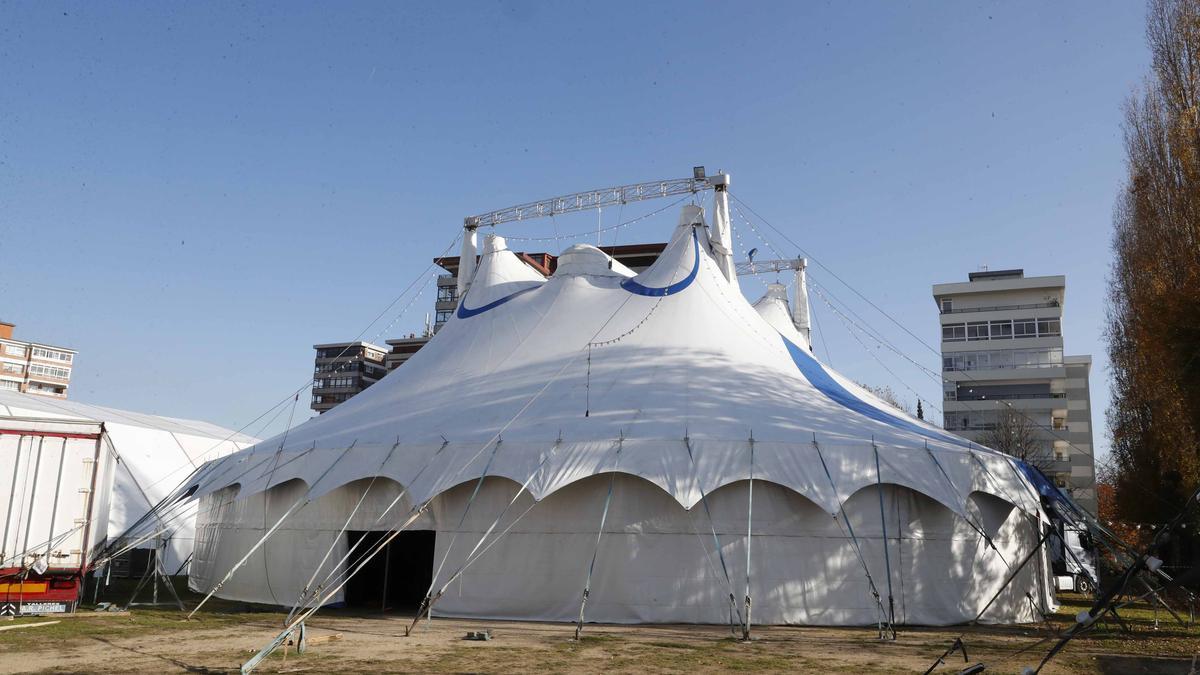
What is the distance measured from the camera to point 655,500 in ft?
39.3

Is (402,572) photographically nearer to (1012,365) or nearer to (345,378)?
(1012,365)

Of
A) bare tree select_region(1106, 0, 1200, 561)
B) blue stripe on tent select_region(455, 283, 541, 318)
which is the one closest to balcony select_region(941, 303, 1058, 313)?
bare tree select_region(1106, 0, 1200, 561)

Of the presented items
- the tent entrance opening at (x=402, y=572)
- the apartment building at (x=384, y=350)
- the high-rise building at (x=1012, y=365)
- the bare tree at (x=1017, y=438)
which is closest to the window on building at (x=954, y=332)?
the high-rise building at (x=1012, y=365)

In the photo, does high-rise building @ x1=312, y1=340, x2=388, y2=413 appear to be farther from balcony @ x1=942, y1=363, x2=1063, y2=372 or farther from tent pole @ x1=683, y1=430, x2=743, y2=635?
tent pole @ x1=683, y1=430, x2=743, y2=635

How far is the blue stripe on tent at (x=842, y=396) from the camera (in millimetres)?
13562

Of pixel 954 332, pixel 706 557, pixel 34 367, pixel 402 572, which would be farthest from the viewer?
pixel 34 367

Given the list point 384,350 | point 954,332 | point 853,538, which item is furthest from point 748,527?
point 384,350

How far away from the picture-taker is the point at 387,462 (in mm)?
12773

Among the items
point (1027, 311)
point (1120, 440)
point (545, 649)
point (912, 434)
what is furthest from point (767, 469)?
point (1027, 311)

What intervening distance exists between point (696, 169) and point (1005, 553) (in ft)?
36.4

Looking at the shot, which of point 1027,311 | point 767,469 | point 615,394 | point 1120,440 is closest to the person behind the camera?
point 767,469

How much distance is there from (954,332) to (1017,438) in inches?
459

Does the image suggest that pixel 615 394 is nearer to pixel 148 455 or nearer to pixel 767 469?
pixel 767 469

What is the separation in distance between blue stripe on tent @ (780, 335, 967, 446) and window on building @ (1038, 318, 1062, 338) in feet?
123
